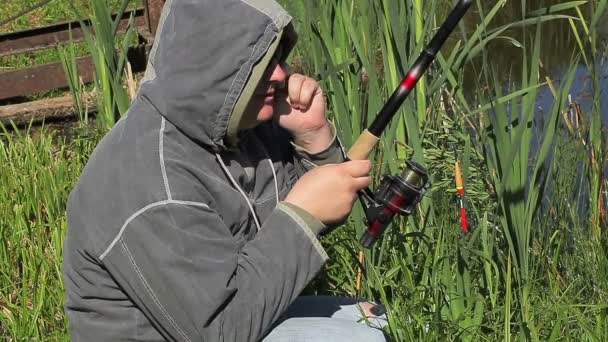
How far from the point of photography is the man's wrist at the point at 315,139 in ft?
7.59

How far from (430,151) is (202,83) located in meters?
0.76

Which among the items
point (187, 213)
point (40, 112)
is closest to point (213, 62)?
point (187, 213)

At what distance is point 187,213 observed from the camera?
187cm

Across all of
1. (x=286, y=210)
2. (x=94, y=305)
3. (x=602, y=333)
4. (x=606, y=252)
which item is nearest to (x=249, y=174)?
(x=286, y=210)

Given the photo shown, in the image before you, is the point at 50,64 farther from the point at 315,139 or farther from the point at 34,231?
the point at 315,139

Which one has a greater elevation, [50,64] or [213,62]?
[213,62]

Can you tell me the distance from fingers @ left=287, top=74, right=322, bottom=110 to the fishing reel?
0.24 metres

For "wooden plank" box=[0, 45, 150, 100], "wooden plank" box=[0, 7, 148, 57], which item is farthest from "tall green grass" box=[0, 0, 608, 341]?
"wooden plank" box=[0, 7, 148, 57]

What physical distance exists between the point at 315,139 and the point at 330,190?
1.14ft

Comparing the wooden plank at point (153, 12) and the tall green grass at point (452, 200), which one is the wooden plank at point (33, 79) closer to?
the wooden plank at point (153, 12)

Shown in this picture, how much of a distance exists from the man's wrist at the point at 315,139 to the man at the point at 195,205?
0.96ft

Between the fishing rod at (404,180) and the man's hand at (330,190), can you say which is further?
the fishing rod at (404,180)

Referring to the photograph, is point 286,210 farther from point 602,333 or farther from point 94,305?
point 602,333

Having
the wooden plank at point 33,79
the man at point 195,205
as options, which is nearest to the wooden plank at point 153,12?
the wooden plank at point 33,79
